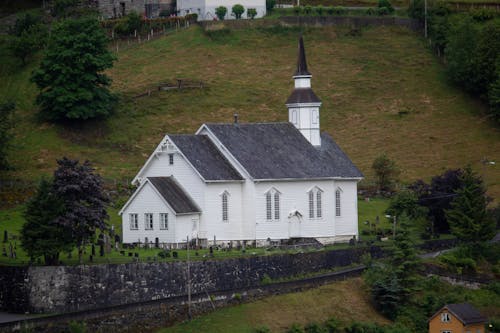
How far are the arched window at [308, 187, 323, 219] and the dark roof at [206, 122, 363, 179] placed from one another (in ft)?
3.80

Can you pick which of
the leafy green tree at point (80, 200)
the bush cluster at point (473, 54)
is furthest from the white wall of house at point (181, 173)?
the bush cluster at point (473, 54)

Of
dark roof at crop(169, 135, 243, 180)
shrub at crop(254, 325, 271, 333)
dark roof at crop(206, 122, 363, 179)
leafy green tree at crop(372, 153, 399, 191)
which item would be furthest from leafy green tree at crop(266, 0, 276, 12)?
shrub at crop(254, 325, 271, 333)

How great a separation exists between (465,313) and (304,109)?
26.3 meters

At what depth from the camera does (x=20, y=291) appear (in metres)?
78.2

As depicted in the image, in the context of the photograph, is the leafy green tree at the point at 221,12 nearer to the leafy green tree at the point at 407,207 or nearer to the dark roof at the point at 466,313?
the leafy green tree at the point at 407,207

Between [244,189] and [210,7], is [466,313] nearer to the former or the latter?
[244,189]

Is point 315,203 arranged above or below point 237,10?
below

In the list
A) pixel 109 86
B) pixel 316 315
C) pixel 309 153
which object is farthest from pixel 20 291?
pixel 109 86

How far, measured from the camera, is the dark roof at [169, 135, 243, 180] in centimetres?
9619

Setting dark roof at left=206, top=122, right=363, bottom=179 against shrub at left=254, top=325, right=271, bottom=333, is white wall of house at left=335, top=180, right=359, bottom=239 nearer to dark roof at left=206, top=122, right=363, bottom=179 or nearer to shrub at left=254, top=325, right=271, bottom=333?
dark roof at left=206, top=122, right=363, bottom=179

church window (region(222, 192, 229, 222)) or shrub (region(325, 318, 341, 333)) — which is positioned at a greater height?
church window (region(222, 192, 229, 222))

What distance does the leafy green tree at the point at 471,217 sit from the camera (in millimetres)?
98500

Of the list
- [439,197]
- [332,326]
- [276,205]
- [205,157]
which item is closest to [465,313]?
[332,326]

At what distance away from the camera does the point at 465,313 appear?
85188 millimetres
